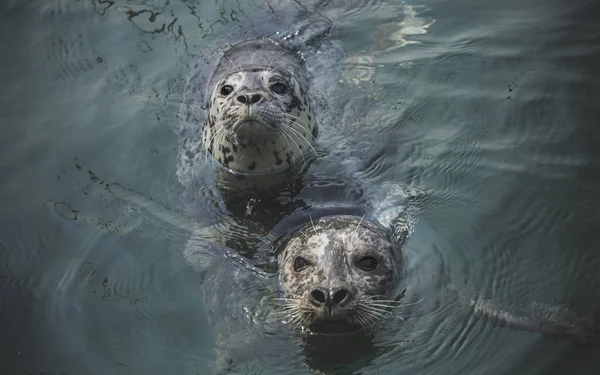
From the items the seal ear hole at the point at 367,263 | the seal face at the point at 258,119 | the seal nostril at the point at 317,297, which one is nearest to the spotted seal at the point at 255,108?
the seal face at the point at 258,119

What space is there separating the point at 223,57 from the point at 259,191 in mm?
1871

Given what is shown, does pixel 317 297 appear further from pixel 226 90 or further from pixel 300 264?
pixel 226 90

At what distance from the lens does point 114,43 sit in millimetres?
9438

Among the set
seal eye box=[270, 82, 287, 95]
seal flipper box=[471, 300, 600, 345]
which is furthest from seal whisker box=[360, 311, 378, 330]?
seal eye box=[270, 82, 287, 95]

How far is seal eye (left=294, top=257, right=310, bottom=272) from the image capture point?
249 inches

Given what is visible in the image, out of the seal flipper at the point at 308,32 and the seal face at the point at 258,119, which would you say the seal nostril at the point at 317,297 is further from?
the seal flipper at the point at 308,32

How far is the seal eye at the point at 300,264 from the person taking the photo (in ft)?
20.7

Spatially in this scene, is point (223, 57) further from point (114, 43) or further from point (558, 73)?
point (558, 73)

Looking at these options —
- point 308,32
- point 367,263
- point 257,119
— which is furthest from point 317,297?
point 308,32

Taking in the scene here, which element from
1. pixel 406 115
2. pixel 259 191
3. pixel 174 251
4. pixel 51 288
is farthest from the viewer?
pixel 406 115

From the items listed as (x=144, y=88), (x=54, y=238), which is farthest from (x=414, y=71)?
(x=54, y=238)

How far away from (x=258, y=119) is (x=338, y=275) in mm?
1814

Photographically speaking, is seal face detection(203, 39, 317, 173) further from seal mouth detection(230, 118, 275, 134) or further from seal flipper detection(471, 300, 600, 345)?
seal flipper detection(471, 300, 600, 345)

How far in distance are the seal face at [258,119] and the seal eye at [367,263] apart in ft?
5.46
